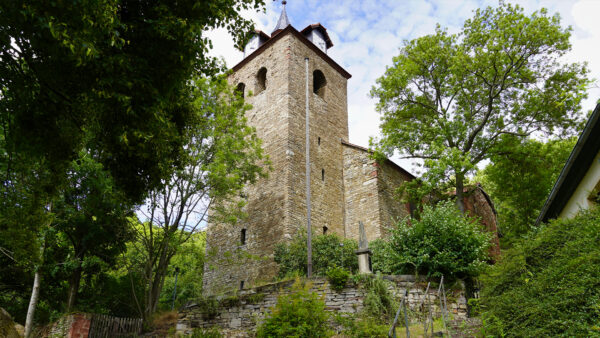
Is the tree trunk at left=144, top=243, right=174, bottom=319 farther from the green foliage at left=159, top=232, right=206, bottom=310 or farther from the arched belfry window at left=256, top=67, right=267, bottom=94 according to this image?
the arched belfry window at left=256, top=67, right=267, bottom=94

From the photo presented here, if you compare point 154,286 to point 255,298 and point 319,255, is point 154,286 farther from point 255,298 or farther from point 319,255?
point 319,255

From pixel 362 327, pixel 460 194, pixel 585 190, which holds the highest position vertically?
pixel 460 194

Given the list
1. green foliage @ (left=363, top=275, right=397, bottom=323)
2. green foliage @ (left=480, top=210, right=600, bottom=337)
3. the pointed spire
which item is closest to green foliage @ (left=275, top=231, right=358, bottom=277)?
green foliage @ (left=363, top=275, right=397, bottom=323)

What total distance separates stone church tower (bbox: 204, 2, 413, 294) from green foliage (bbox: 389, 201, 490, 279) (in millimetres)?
5093

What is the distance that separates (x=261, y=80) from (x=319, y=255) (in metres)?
Answer: 10.8

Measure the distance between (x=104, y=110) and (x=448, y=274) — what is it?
897 centimetres

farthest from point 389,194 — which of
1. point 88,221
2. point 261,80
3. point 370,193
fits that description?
point 88,221

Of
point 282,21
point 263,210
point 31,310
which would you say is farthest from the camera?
point 282,21

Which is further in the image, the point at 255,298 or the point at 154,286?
the point at 154,286

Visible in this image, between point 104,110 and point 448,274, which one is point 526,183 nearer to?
point 448,274

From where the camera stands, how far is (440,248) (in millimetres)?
10789

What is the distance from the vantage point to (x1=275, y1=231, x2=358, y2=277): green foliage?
13484 millimetres

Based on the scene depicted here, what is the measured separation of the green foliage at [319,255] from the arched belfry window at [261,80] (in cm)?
922

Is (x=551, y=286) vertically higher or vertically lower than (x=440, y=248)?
lower
